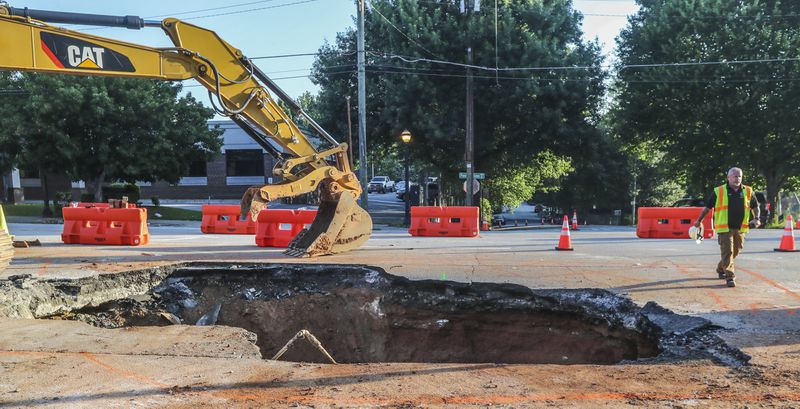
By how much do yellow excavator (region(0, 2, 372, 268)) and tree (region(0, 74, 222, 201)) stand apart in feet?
53.6

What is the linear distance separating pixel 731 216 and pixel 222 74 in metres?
8.24

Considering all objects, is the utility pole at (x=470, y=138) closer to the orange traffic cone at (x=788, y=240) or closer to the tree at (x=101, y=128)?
the orange traffic cone at (x=788, y=240)

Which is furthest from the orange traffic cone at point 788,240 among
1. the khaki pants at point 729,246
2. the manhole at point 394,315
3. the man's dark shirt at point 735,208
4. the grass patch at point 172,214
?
the grass patch at point 172,214

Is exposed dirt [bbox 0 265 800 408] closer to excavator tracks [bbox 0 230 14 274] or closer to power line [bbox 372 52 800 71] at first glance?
excavator tracks [bbox 0 230 14 274]

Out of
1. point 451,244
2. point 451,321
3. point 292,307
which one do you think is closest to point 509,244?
Answer: point 451,244

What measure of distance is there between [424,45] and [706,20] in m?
13.1

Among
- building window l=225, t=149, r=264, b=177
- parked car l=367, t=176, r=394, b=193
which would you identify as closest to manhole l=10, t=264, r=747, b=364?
building window l=225, t=149, r=264, b=177

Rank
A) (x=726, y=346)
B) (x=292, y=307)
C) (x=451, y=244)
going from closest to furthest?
(x=726, y=346) → (x=292, y=307) → (x=451, y=244)

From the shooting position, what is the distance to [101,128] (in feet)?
76.1

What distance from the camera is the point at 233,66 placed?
904 cm

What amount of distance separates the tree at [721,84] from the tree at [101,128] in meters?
21.8

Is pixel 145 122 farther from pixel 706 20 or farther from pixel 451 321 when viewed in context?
pixel 706 20

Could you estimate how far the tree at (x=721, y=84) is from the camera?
23016mm

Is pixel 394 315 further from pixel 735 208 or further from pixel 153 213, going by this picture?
pixel 153 213
